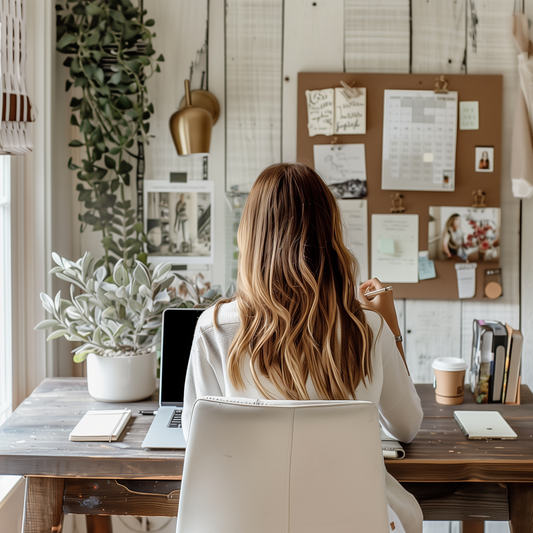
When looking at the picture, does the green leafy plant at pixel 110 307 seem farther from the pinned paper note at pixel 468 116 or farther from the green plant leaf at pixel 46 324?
the pinned paper note at pixel 468 116

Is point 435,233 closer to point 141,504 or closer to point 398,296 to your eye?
point 398,296

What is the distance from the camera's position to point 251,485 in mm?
898

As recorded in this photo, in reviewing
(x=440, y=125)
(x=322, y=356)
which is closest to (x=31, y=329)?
(x=322, y=356)

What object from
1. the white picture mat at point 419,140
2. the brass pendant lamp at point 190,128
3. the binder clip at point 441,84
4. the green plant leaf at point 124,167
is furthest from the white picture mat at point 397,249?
the green plant leaf at point 124,167

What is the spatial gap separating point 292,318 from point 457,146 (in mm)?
1453

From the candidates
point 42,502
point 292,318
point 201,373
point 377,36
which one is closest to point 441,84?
point 377,36

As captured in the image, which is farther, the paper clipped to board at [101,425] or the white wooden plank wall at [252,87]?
the white wooden plank wall at [252,87]

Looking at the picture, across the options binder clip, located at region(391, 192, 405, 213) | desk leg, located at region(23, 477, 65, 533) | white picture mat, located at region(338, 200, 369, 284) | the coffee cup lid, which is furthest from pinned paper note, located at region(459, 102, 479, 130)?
desk leg, located at region(23, 477, 65, 533)

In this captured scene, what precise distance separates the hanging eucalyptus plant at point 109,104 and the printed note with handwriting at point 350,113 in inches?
28.6

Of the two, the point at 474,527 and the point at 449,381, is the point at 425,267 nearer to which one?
the point at 449,381

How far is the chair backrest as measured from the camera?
870mm

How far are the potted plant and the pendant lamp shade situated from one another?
345 millimetres

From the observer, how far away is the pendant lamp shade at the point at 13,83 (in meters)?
1.49

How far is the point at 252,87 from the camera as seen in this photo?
2.21 meters
